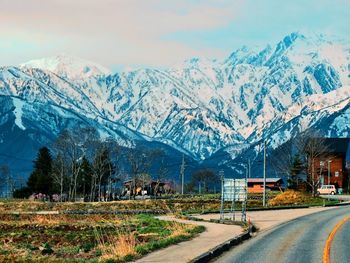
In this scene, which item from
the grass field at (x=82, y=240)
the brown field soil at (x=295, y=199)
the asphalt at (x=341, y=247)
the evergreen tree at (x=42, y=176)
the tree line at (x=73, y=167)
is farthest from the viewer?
the evergreen tree at (x=42, y=176)

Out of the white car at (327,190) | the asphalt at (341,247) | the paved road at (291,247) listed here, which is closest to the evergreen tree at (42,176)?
the white car at (327,190)

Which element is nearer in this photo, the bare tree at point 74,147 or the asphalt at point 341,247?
the asphalt at point 341,247

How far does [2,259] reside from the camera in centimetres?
2153

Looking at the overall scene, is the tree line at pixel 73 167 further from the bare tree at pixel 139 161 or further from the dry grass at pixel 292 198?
the dry grass at pixel 292 198

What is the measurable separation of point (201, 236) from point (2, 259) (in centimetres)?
1394

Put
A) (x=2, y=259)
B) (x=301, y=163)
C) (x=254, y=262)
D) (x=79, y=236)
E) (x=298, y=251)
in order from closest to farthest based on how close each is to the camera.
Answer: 1. (x=2, y=259)
2. (x=254, y=262)
3. (x=298, y=251)
4. (x=79, y=236)
5. (x=301, y=163)

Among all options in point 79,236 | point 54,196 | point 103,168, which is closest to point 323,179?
point 103,168

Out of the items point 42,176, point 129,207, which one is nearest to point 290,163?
point 42,176

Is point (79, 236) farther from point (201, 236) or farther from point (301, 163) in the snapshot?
point (301, 163)

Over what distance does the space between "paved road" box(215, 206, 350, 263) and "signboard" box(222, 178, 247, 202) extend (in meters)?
4.57

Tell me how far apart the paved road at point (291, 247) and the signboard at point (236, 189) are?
4570 mm

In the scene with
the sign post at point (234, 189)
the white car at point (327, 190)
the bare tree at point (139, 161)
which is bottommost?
the sign post at point (234, 189)

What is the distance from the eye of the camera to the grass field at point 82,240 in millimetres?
24453

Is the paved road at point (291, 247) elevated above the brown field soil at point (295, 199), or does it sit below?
below
